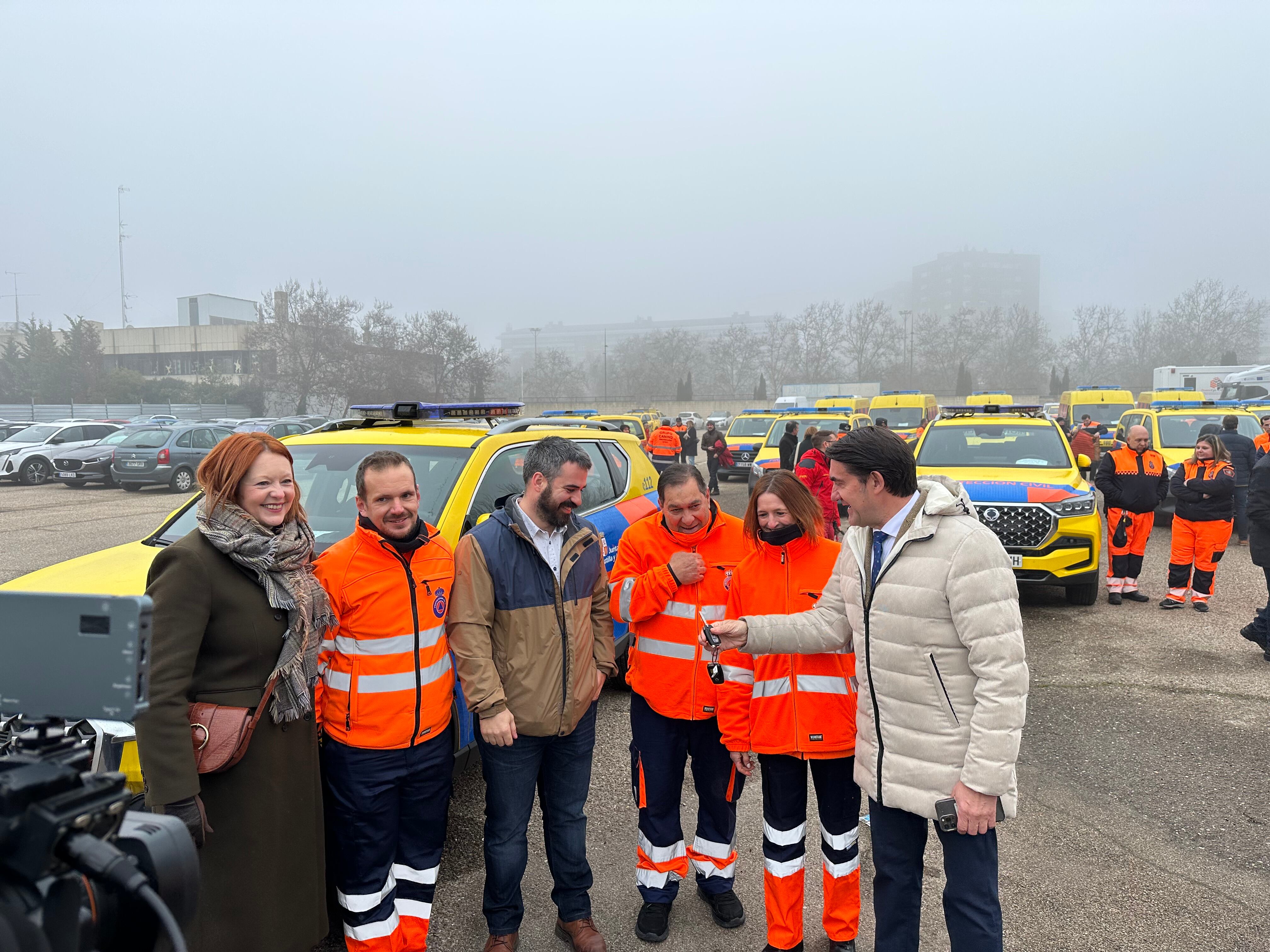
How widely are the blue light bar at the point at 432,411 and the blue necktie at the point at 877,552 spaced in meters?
3.11

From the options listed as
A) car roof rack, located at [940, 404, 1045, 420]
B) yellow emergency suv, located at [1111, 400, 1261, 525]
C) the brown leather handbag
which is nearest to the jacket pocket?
the brown leather handbag

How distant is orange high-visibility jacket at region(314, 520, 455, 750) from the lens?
268cm

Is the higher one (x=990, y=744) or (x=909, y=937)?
(x=990, y=744)

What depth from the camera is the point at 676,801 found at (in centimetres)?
325

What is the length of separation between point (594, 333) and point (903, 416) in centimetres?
15836

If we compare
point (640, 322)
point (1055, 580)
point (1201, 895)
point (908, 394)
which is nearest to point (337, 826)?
point (1201, 895)

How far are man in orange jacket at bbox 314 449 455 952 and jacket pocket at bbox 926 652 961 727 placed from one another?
A: 158 centimetres

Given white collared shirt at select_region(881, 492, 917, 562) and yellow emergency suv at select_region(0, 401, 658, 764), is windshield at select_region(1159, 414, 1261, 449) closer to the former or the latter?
yellow emergency suv at select_region(0, 401, 658, 764)

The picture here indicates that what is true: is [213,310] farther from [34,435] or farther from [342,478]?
[342,478]

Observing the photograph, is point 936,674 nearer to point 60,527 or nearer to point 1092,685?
point 1092,685

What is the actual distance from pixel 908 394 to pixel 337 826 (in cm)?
2097

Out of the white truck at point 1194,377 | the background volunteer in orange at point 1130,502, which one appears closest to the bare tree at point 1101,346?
the white truck at point 1194,377

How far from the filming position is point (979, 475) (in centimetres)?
847

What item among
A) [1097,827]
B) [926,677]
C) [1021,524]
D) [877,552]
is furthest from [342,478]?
[1021,524]
